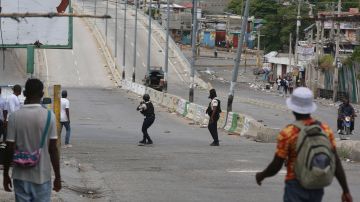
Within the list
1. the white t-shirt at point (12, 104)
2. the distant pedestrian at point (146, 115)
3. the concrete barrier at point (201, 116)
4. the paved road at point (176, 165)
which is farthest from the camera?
the concrete barrier at point (201, 116)

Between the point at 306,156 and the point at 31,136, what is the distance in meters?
2.71

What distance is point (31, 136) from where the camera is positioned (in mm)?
8367

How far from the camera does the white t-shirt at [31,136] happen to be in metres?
8.33

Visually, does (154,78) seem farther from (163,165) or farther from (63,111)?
(163,165)

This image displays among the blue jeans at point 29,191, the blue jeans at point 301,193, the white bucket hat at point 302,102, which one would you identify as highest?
the white bucket hat at point 302,102

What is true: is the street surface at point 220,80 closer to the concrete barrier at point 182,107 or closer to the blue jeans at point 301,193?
the concrete barrier at point 182,107

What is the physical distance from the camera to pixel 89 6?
127312mm

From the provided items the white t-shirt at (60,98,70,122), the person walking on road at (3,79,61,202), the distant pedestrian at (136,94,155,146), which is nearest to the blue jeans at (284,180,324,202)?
the person walking on road at (3,79,61,202)

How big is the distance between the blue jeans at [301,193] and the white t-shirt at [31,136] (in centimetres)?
240

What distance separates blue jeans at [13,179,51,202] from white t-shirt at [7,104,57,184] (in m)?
0.05

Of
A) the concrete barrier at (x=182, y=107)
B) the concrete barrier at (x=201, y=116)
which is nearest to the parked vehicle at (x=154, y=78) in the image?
the concrete barrier at (x=182, y=107)

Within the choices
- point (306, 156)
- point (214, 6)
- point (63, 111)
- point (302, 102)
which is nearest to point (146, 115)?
point (63, 111)

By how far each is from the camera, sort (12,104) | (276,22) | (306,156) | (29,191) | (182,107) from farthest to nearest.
A: (276,22)
(182,107)
(12,104)
(29,191)
(306,156)

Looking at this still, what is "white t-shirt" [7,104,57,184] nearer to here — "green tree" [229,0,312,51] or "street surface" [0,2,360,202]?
"street surface" [0,2,360,202]
